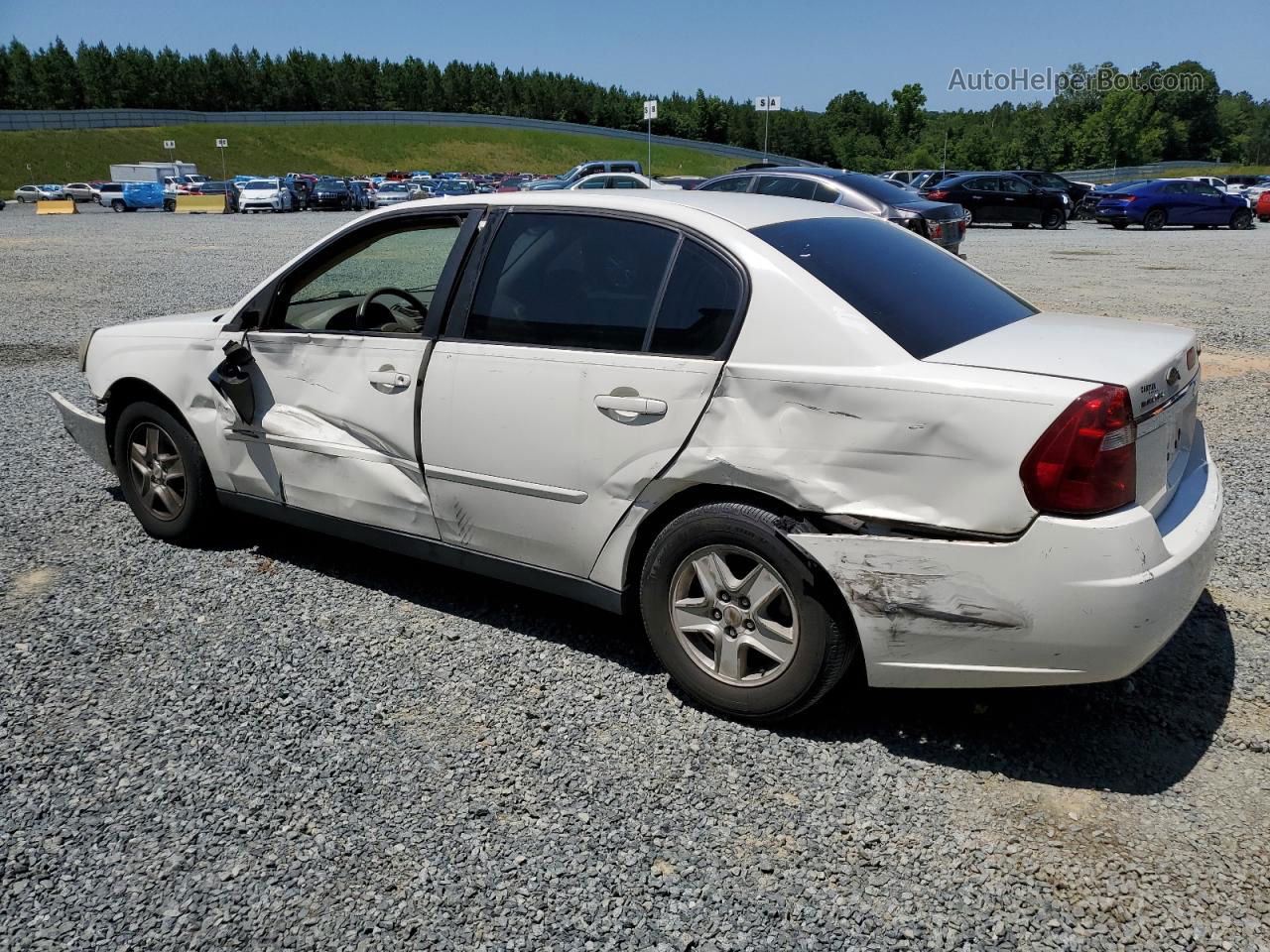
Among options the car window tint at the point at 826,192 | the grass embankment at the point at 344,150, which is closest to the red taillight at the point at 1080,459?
the car window tint at the point at 826,192

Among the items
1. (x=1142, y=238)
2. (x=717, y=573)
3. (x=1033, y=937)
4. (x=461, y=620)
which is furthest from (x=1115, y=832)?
(x=1142, y=238)

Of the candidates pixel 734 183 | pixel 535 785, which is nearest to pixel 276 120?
pixel 734 183

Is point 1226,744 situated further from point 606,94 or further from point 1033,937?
point 606,94

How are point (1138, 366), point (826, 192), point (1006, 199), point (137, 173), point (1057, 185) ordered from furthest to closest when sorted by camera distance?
point (137, 173), point (1057, 185), point (1006, 199), point (826, 192), point (1138, 366)

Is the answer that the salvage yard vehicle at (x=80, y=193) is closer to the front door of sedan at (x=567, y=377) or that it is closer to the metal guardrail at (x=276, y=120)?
the metal guardrail at (x=276, y=120)

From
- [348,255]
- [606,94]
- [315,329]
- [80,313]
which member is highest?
[606,94]

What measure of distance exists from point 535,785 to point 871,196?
13.5 metres

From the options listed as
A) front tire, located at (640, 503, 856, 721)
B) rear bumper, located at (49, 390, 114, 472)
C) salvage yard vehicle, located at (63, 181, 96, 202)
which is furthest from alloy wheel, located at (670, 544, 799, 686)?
salvage yard vehicle, located at (63, 181, 96, 202)

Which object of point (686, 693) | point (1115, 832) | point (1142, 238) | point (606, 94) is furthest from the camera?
point (606, 94)

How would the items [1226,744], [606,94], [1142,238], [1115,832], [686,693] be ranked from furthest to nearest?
[606,94]
[1142,238]
[686,693]
[1226,744]
[1115,832]

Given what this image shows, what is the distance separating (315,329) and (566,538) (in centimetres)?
159

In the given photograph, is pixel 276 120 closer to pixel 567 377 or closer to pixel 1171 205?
pixel 1171 205

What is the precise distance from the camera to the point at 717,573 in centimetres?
319

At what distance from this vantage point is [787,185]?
16.0 meters
